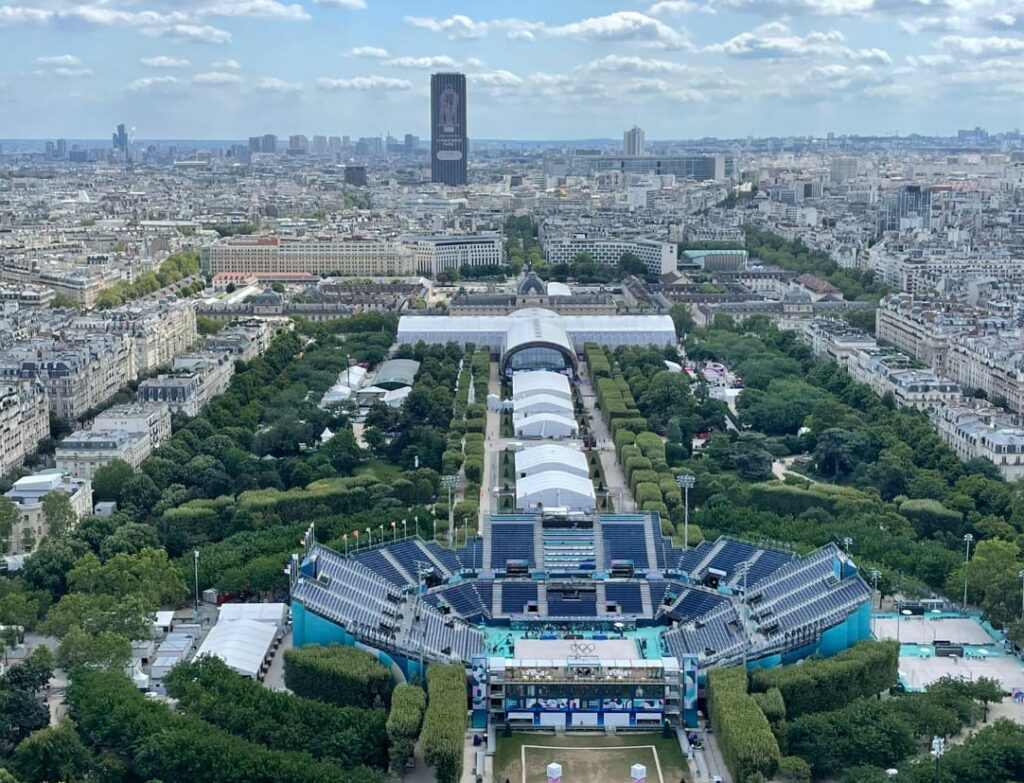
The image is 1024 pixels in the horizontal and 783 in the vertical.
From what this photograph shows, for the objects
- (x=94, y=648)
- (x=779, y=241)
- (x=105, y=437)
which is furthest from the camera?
(x=779, y=241)

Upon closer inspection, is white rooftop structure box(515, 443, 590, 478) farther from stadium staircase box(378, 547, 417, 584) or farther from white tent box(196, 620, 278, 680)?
white tent box(196, 620, 278, 680)

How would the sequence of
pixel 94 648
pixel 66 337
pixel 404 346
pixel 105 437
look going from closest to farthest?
pixel 94 648 → pixel 105 437 → pixel 66 337 → pixel 404 346

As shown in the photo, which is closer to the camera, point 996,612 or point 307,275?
point 996,612

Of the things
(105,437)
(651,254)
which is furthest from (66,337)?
(651,254)

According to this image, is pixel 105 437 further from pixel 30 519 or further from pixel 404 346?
pixel 404 346

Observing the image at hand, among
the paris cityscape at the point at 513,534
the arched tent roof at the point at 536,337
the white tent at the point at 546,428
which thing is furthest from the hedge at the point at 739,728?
the arched tent roof at the point at 536,337

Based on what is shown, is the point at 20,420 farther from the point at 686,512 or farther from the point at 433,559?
the point at 686,512

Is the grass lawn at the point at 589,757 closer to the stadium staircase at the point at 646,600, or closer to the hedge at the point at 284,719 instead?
the hedge at the point at 284,719
